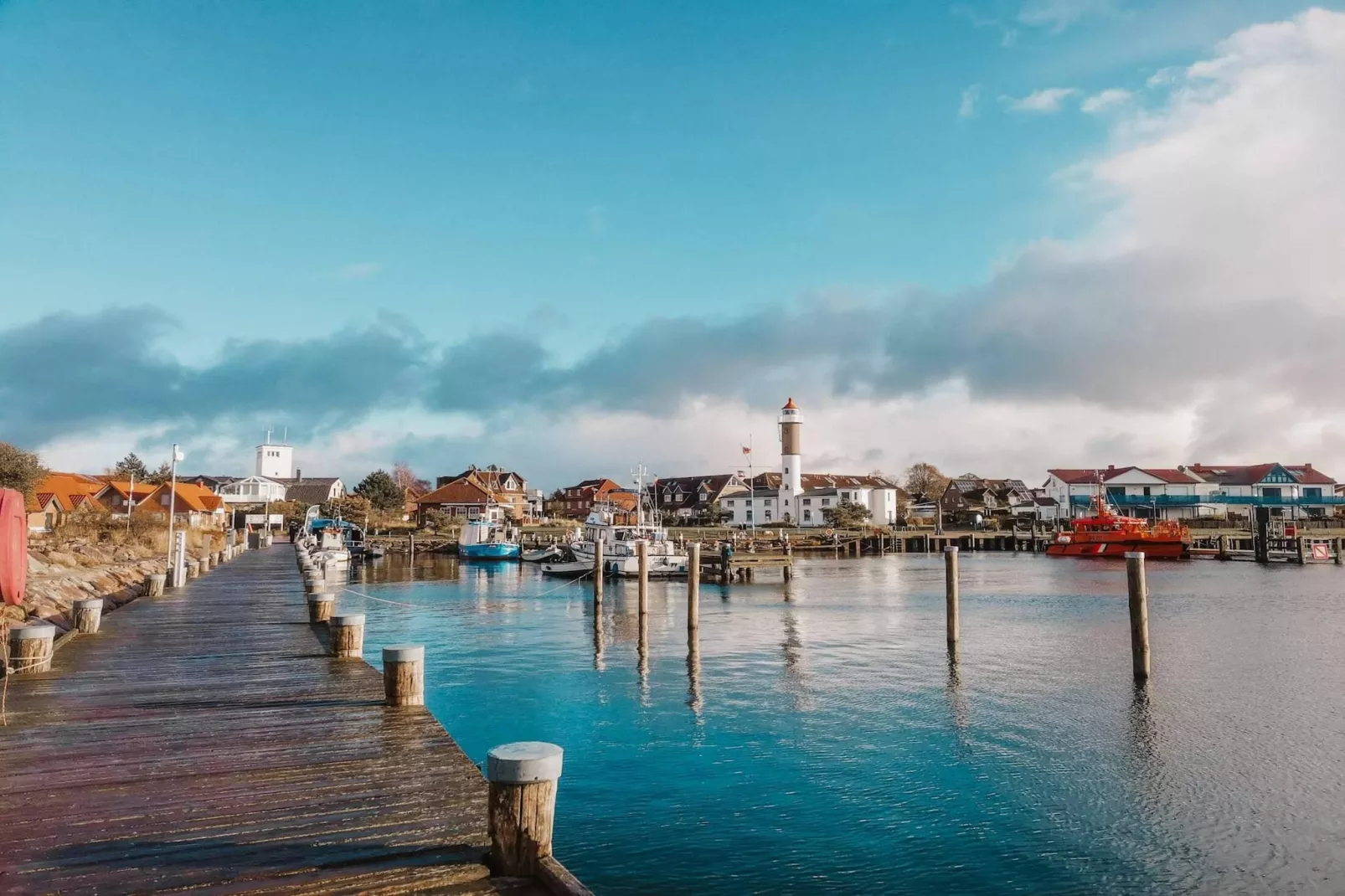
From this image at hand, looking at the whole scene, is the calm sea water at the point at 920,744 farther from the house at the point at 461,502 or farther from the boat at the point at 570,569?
the house at the point at 461,502

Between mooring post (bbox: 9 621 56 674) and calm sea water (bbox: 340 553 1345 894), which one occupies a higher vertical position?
mooring post (bbox: 9 621 56 674)

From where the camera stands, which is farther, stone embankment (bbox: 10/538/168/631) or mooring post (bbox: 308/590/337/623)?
stone embankment (bbox: 10/538/168/631)

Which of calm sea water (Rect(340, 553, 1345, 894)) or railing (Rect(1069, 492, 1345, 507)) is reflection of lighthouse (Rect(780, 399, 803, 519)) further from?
calm sea water (Rect(340, 553, 1345, 894))

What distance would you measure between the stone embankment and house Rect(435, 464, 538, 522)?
73.2 meters

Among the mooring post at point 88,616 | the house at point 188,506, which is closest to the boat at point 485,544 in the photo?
the house at point 188,506

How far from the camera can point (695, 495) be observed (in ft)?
433

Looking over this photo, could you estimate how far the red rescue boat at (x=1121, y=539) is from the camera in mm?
72875

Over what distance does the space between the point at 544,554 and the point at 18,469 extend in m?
36.3

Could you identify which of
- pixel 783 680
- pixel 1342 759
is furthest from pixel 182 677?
pixel 1342 759

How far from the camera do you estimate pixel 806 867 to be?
406 inches

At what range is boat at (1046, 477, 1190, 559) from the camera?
72.9 metres

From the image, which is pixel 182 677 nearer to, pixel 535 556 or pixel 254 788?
pixel 254 788

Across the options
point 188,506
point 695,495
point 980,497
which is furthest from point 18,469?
point 980,497

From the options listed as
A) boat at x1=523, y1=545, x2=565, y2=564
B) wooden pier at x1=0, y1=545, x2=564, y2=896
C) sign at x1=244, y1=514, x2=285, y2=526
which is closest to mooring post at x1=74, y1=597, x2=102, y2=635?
wooden pier at x1=0, y1=545, x2=564, y2=896
